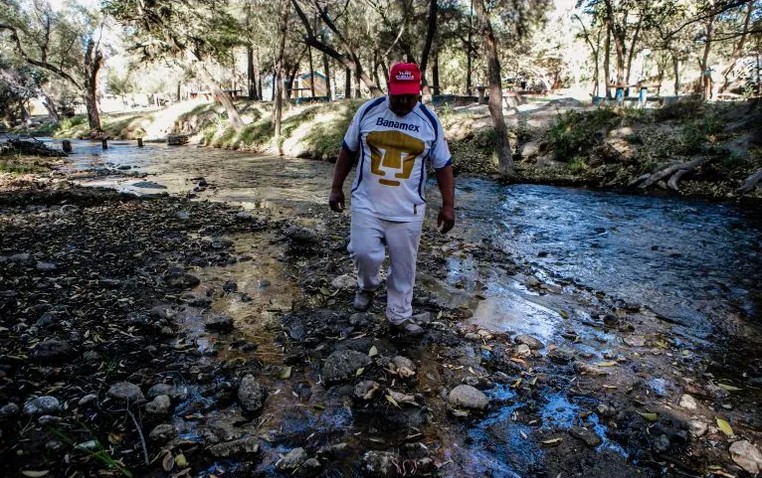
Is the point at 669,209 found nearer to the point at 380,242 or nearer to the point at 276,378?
the point at 380,242

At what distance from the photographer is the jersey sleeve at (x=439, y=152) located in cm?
390

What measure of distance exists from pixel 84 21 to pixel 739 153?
141ft

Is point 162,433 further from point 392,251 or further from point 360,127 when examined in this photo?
point 360,127

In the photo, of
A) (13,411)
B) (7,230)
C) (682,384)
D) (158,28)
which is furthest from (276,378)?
(158,28)

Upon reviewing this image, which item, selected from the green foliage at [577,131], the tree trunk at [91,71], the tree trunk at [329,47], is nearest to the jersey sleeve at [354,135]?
the green foliage at [577,131]

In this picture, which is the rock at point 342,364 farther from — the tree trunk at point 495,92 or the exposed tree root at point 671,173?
the tree trunk at point 495,92

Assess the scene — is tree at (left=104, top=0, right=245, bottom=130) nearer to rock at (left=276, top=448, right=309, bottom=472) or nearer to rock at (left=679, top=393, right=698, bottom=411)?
rock at (left=276, top=448, right=309, bottom=472)

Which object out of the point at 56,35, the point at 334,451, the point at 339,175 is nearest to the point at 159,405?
the point at 334,451

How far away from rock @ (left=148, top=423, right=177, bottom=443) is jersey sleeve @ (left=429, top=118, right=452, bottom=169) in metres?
2.76

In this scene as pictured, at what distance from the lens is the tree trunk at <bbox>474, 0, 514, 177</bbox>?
13.7 metres

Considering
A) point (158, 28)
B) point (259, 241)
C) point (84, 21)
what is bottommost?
point (259, 241)

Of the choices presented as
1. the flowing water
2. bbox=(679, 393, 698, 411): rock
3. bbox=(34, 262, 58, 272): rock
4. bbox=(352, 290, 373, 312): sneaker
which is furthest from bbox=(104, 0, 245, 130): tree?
bbox=(679, 393, 698, 411): rock

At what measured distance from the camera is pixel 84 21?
119 feet

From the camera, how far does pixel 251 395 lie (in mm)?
3215
